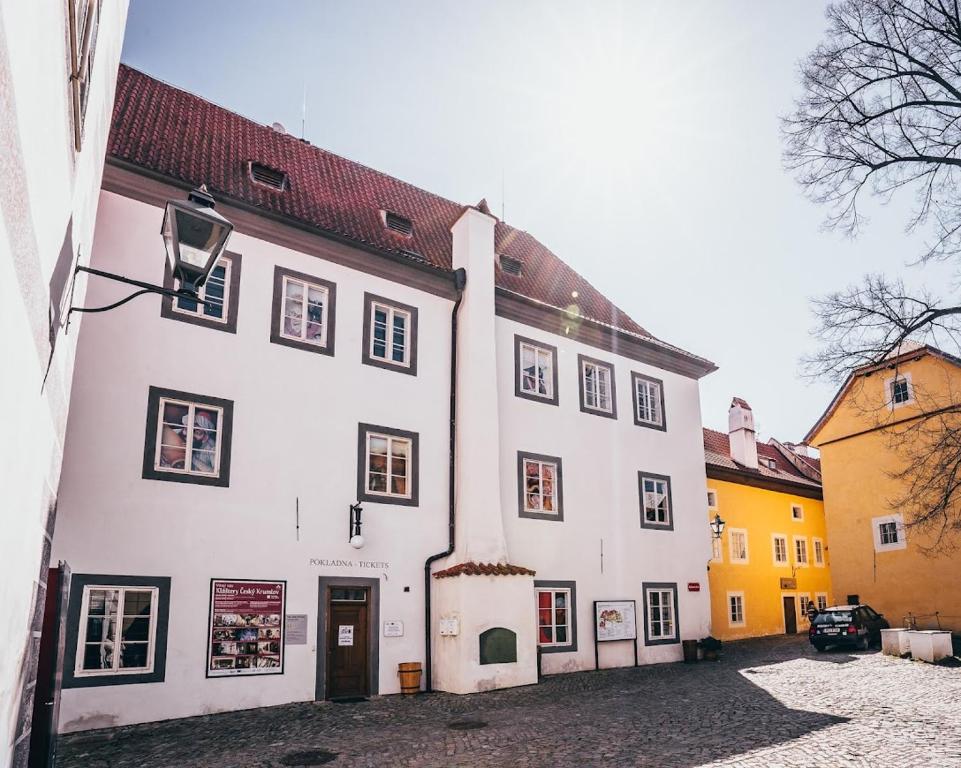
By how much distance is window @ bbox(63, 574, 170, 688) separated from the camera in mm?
12664

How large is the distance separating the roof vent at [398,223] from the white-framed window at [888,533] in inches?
864

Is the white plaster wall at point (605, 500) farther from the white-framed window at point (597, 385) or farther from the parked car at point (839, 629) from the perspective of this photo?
the parked car at point (839, 629)

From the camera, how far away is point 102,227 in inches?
573

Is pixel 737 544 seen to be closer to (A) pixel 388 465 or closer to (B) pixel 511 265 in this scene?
(B) pixel 511 265

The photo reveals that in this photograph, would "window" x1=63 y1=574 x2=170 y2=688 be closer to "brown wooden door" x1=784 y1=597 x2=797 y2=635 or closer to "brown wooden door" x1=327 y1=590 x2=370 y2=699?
"brown wooden door" x1=327 y1=590 x2=370 y2=699

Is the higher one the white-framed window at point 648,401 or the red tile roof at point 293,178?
the red tile roof at point 293,178

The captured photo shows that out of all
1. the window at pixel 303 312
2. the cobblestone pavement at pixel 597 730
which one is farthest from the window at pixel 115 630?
the window at pixel 303 312

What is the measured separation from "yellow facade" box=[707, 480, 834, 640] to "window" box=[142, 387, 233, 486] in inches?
821

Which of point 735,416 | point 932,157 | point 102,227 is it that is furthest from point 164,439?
point 735,416

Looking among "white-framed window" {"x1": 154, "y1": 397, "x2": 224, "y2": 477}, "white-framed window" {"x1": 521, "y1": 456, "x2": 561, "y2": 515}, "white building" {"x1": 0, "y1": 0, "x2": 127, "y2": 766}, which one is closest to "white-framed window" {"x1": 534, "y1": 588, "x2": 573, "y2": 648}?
"white-framed window" {"x1": 521, "y1": 456, "x2": 561, "y2": 515}

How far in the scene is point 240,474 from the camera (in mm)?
15086

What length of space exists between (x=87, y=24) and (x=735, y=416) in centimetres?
3386

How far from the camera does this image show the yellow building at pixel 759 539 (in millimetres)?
30453

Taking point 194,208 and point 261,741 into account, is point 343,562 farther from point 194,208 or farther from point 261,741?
point 194,208
